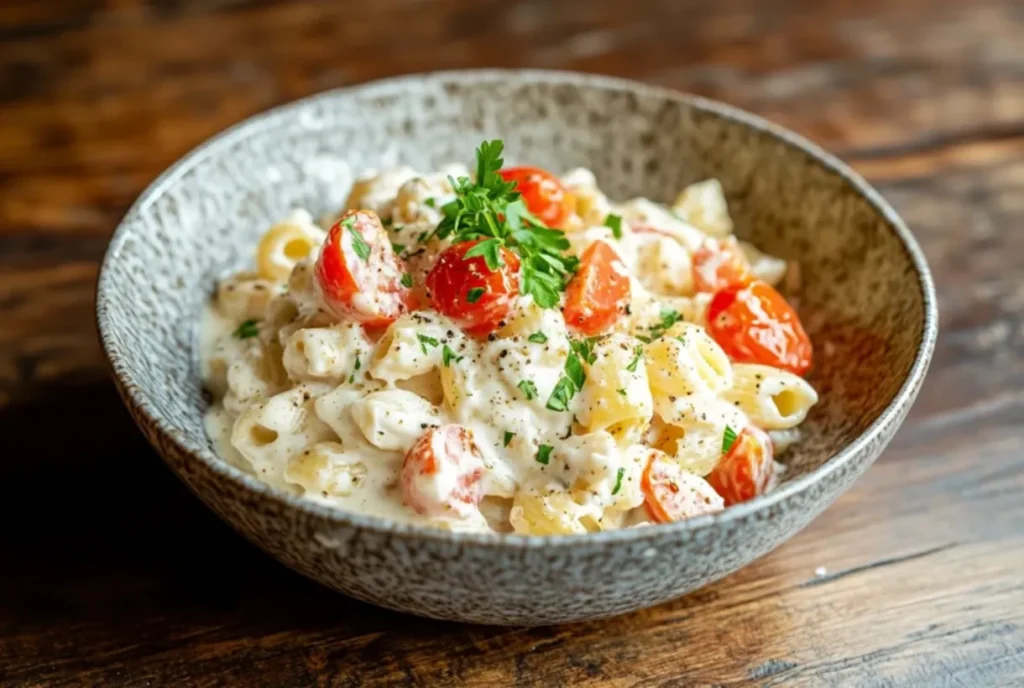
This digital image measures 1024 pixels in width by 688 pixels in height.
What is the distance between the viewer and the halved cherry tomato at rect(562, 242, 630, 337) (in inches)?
85.0

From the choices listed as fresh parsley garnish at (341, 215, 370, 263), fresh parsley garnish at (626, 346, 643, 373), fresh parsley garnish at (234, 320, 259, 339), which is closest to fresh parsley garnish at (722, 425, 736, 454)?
fresh parsley garnish at (626, 346, 643, 373)

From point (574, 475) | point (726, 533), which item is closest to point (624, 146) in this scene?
point (574, 475)

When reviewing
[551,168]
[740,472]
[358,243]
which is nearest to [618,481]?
[740,472]

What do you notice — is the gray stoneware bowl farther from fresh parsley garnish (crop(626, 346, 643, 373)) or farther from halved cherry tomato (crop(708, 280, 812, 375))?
fresh parsley garnish (crop(626, 346, 643, 373))

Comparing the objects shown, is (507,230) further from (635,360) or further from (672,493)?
(672,493)

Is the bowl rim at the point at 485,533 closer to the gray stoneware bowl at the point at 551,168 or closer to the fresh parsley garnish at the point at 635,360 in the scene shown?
the gray stoneware bowl at the point at 551,168

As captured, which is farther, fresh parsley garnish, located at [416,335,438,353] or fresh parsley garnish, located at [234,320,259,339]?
fresh parsley garnish, located at [234,320,259,339]

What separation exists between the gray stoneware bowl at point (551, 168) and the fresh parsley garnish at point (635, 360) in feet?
1.18

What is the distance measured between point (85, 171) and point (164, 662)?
1.93 m

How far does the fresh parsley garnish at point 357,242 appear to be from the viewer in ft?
6.93

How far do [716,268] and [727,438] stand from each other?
0.47m

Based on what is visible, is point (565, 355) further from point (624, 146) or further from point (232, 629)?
point (624, 146)

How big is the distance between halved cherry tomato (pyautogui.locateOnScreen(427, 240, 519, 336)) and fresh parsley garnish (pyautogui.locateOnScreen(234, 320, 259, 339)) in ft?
1.50

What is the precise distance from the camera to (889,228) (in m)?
2.47
